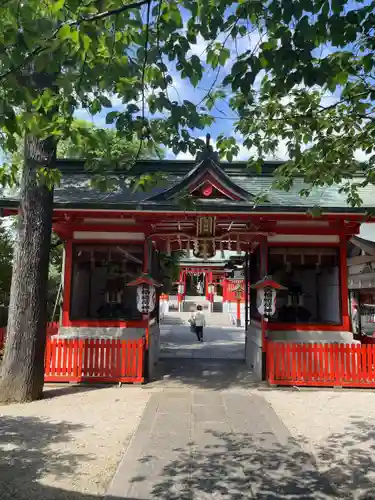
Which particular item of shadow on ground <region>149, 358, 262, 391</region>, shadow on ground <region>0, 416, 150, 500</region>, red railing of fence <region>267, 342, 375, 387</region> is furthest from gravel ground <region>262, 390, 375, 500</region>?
shadow on ground <region>0, 416, 150, 500</region>

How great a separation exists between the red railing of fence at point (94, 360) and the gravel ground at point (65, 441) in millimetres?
668

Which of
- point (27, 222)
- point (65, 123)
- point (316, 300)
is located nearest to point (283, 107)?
point (65, 123)

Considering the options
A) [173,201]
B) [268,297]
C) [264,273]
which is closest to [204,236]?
[173,201]

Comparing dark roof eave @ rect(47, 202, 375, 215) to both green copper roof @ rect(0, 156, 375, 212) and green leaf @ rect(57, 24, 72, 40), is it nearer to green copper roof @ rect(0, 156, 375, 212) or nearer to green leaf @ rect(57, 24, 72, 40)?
green copper roof @ rect(0, 156, 375, 212)

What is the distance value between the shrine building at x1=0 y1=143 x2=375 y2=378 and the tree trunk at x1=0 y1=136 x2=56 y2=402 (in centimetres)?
131

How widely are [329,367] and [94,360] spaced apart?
5.31 m

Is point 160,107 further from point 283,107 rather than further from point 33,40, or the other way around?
point 283,107

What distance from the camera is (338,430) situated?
19.9 feet

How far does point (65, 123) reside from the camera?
3570mm

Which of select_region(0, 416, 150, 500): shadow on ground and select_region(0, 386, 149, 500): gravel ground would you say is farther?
select_region(0, 386, 149, 500): gravel ground

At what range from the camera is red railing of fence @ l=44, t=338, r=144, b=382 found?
903 centimetres

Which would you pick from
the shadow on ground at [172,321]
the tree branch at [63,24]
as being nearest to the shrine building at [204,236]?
the tree branch at [63,24]

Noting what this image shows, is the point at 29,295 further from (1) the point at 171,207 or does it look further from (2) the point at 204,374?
(2) the point at 204,374

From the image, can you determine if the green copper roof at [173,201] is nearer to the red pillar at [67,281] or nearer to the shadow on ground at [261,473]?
the red pillar at [67,281]
